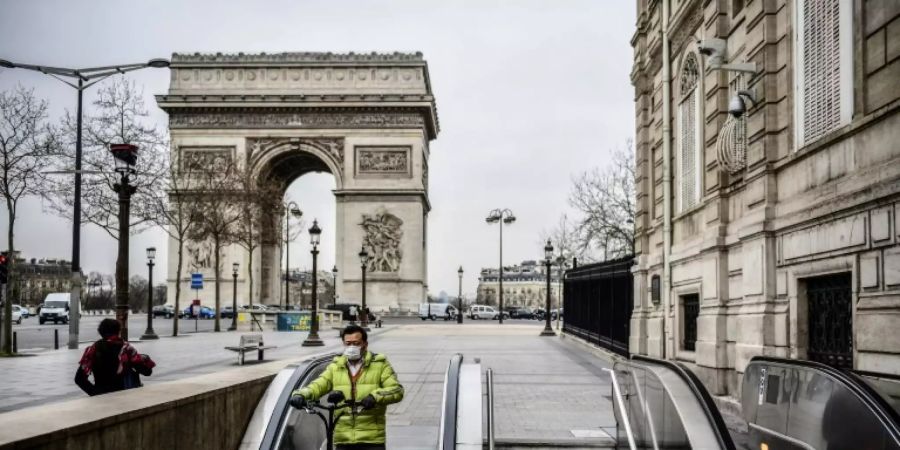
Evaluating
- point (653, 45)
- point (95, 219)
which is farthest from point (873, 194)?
point (95, 219)

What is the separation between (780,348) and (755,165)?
2402 millimetres

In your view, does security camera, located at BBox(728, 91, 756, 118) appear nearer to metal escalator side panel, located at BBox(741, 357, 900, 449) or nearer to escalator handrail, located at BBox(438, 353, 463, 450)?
metal escalator side panel, located at BBox(741, 357, 900, 449)

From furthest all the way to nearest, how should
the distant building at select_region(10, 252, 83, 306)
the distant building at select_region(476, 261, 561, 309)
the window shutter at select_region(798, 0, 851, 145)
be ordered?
the distant building at select_region(476, 261, 561, 309) → the distant building at select_region(10, 252, 83, 306) → the window shutter at select_region(798, 0, 851, 145)

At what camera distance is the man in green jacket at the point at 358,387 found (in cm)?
636

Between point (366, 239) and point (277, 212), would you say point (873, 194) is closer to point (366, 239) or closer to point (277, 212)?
point (277, 212)

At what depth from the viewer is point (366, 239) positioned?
6288 cm

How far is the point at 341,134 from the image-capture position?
6359cm

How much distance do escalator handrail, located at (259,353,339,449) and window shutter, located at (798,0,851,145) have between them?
6.01m

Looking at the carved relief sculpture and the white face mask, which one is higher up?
the carved relief sculpture

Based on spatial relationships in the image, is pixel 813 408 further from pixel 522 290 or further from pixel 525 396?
pixel 522 290

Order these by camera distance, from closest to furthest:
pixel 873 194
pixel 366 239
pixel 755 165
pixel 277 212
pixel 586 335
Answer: pixel 873 194, pixel 755 165, pixel 586 335, pixel 277 212, pixel 366 239

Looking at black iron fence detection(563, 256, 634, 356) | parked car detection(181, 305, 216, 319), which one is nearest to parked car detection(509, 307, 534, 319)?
parked car detection(181, 305, 216, 319)

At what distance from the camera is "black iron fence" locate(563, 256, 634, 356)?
889 inches

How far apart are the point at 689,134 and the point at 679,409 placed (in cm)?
1148
